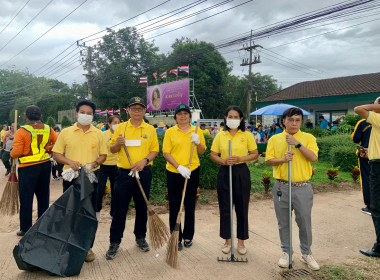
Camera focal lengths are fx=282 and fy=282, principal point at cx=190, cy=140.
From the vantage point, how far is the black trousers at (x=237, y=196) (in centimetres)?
348

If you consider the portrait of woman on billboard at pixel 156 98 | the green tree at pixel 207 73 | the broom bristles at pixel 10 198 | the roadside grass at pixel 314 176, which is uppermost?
the green tree at pixel 207 73

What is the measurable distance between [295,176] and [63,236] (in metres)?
2.63

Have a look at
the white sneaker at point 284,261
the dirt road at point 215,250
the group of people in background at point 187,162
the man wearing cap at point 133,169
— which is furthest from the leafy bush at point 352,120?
the man wearing cap at point 133,169

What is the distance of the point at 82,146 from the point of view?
11.1 ft

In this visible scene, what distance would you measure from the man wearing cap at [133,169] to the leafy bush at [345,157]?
783 cm

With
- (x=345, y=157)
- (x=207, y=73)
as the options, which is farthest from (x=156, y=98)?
(x=345, y=157)

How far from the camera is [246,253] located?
11.6 ft

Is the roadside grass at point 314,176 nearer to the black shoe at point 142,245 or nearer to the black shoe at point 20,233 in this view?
the black shoe at point 142,245

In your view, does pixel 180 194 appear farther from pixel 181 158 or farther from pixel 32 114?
pixel 32 114

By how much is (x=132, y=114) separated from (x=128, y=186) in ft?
3.00

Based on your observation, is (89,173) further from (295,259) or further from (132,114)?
(295,259)

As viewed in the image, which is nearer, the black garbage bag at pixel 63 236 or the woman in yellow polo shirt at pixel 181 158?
the black garbage bag at pixel 63 236

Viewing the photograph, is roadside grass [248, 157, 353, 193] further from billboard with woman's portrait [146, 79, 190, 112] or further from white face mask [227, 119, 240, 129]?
billboard with woman's portrait [146, 79, 190, 112]

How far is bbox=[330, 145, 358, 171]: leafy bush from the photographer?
912 centimetres
